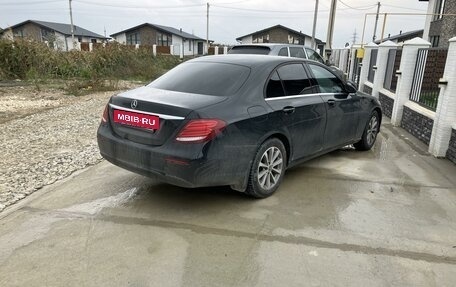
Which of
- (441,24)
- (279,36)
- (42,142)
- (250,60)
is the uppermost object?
(279,36)

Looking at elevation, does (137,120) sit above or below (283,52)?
below

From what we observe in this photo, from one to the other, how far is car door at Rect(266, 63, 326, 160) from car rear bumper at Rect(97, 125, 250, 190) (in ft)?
2.69

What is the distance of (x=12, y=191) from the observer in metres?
4.32

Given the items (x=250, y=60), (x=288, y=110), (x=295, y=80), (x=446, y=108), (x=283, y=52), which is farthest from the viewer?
(x=283, y=52)

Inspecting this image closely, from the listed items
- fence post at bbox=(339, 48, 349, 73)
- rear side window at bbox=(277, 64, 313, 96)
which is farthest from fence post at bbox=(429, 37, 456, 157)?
fence post at bbox=(339, 48, 349, 73)

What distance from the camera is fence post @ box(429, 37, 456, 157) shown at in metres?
5.73

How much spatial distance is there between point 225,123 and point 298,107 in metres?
1.25

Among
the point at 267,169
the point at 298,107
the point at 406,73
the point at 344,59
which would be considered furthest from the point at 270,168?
the point at 344,59

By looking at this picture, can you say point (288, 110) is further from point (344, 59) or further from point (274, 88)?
point (344, 59)

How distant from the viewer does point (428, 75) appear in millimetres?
7535

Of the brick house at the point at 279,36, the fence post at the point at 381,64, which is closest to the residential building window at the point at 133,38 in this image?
the brick house at the point at 279,36

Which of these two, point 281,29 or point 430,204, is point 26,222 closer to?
point 430,204

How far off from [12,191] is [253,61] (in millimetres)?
3107

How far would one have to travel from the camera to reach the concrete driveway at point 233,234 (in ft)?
9.40
